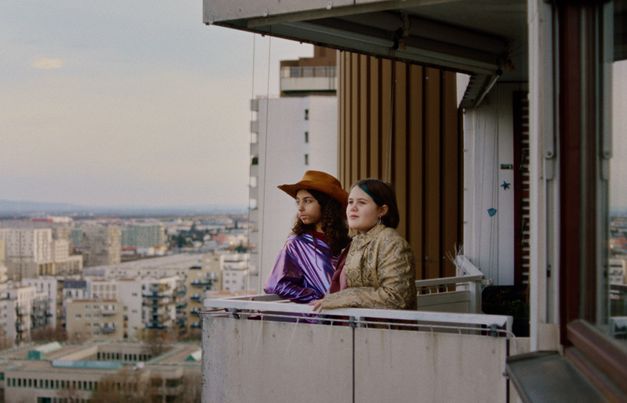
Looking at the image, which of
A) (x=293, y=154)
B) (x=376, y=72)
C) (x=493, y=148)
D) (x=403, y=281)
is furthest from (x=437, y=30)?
(x=293, y=154)

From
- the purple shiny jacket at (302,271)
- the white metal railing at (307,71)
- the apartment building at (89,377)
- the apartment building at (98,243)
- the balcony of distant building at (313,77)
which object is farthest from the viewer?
the apartment building at (98,243)

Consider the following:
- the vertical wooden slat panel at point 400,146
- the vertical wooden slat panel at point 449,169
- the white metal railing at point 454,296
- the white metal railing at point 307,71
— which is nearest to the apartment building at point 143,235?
the white metal railing at point 307,71

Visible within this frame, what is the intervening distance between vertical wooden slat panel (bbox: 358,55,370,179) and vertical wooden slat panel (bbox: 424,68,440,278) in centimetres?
476

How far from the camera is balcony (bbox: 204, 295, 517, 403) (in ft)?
15.0

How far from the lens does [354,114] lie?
22406 millimetres

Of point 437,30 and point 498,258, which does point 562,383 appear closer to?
point 437,30

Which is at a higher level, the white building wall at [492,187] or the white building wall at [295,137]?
the white building wall at [295,137]

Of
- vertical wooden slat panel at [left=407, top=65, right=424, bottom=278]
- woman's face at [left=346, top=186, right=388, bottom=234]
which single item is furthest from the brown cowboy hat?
vertical wooden slat panel at [left=407, top=65, right=424, bottom=278]

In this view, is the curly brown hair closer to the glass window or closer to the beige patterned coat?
the beige patterned coat

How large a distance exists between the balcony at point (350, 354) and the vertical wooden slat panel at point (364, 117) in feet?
45.7

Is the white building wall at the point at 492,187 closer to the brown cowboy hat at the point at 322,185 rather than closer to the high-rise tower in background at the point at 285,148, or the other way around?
the brown cowboy hat at the point at 322,185

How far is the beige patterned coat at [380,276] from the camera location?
5066 millimetres

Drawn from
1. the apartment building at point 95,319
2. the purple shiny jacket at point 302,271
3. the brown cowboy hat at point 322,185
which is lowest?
the apartment building at point 95,319

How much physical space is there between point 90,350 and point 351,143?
328 feet
